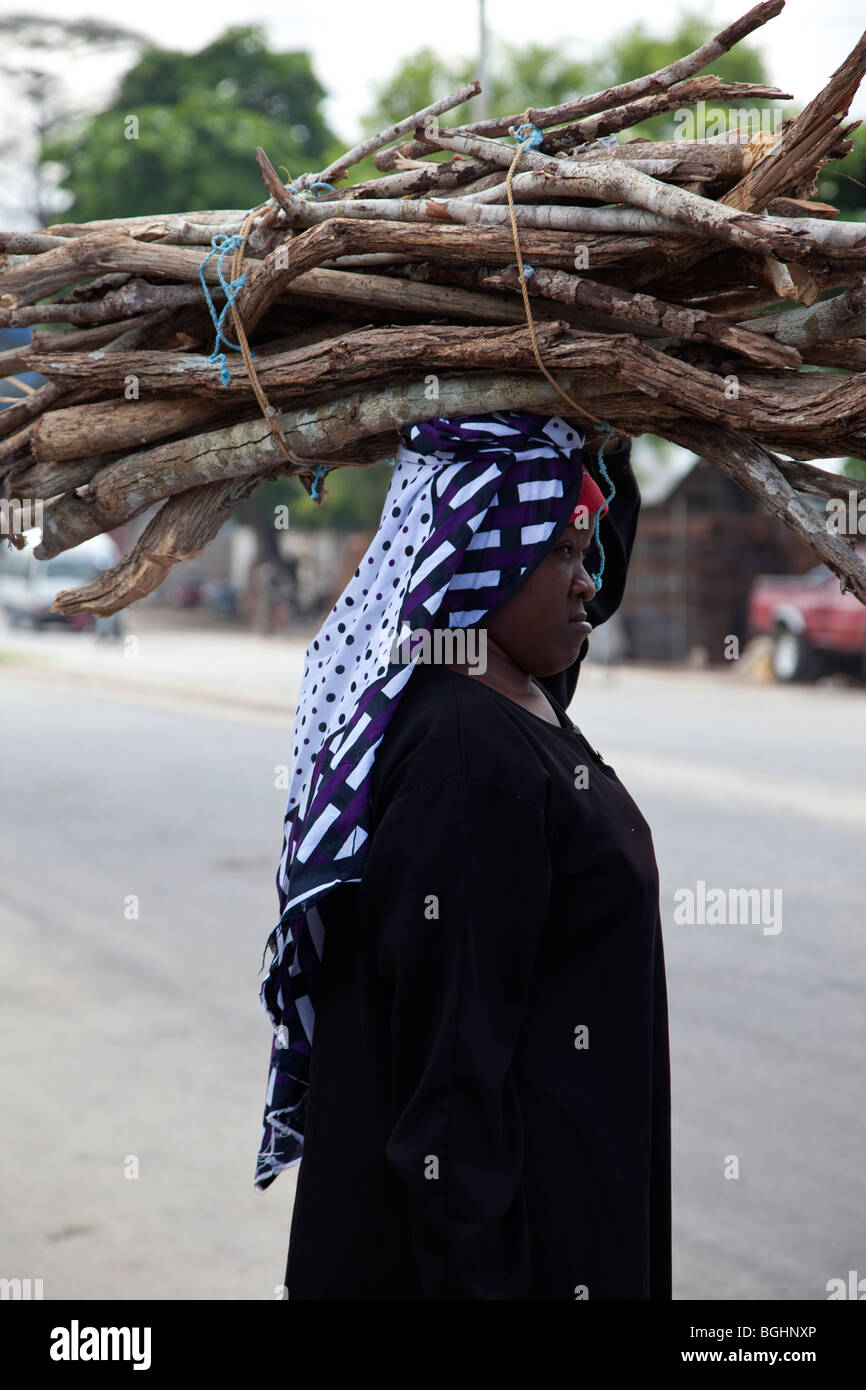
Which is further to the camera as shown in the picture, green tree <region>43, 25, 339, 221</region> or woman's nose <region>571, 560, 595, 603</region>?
green tree <region>43, 25, 339, 221</region>

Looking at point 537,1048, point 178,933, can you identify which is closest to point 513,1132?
point 537,1048

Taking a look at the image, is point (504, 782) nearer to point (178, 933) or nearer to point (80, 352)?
point (80, 352)

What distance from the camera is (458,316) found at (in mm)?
1926

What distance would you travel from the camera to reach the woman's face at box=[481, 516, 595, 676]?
184cm

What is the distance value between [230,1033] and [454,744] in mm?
3635

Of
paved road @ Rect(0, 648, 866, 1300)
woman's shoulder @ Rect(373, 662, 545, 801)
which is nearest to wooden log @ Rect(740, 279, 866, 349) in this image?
woman's shoulder @ Rect(373, 662, 545, 801)

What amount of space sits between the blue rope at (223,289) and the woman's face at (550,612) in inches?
21.6

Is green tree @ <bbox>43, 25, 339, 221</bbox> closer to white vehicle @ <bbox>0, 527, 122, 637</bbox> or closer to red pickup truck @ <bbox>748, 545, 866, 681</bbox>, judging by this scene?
white vehicle @ <bbox>0, 527, 122, 637</bbox>

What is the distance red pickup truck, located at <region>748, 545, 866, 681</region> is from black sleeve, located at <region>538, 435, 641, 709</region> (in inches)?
620

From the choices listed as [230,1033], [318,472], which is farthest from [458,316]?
[230,1033]

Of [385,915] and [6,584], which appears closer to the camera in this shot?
[385,915]

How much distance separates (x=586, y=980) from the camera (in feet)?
5.95
